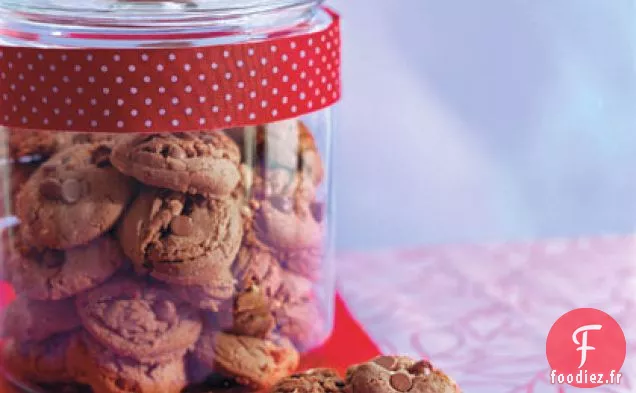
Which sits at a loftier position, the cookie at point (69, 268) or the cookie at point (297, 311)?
the cookie at point (69, 268)

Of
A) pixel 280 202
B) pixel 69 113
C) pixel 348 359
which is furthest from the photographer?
pixel 348 359

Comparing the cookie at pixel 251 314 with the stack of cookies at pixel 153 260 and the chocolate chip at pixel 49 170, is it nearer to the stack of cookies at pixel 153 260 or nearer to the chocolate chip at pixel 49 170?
the stack of cookies at pixel 153 260

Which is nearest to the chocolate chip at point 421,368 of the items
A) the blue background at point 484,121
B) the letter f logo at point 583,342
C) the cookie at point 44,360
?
the letter f logo at point 583,342

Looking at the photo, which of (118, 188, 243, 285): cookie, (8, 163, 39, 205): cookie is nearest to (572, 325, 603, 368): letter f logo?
(118, 188, 243, 285): cookie

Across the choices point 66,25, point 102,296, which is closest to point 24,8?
point 66,25

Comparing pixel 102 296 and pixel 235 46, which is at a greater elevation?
pixel 235 46

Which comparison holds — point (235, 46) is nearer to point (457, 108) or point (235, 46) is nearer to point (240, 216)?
point (240, 216)

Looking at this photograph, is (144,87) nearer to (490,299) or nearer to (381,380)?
(381,380)
